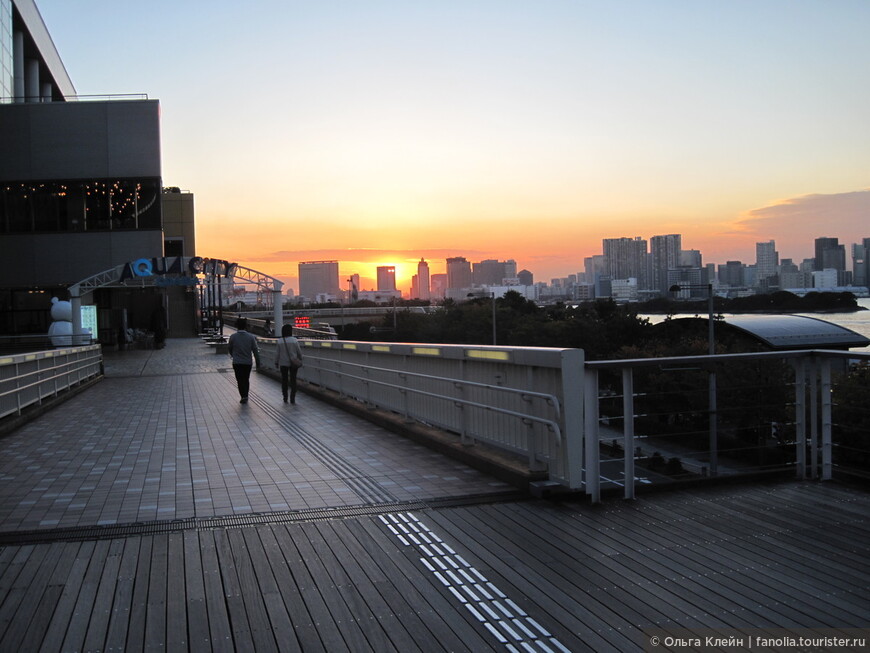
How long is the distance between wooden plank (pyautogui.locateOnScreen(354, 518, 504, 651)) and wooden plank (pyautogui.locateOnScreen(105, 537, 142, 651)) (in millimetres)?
1400


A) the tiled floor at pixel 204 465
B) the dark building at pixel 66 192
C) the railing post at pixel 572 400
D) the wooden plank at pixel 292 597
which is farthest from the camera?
the dark building at pixel 66 192

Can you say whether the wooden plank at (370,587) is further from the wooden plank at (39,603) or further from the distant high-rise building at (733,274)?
the distant high-rise building at (733,274)

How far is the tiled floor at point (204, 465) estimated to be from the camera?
6359 millimetres

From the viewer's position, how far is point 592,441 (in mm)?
5984

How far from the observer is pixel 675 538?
16.7 feet

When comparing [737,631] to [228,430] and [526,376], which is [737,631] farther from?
[228,430]

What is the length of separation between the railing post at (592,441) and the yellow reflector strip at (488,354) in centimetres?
100

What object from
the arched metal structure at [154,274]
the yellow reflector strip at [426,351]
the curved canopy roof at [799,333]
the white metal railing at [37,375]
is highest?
the arched metal structure at [154,274]

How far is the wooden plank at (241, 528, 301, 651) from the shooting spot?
368 centimetres

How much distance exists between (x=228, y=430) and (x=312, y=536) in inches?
248

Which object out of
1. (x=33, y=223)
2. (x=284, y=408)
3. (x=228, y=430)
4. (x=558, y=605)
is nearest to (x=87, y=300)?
(x=33, y=223)

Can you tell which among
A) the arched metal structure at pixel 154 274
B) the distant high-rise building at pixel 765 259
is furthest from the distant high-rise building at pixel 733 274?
the arched metal structure at pixel 154 274

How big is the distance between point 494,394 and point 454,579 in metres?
3.20

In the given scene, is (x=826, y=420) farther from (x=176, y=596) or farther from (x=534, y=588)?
(x=176, y=596)
